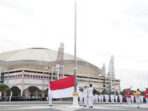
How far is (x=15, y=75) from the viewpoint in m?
101

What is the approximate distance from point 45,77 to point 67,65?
18.2 meters

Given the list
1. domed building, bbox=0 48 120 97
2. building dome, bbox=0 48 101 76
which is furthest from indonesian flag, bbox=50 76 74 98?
building dome, bbox=0 48 101 76

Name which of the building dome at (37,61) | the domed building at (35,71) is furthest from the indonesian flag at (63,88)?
the building dome at (37,61)

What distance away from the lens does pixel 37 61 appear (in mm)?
111500

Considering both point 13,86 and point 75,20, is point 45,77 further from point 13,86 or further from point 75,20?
point 75,20

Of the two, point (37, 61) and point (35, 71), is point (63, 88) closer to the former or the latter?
point (35, 71)

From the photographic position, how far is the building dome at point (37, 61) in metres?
111

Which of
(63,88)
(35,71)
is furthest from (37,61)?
(63,88)

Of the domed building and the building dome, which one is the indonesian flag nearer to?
the domed building

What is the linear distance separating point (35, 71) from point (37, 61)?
10.3m

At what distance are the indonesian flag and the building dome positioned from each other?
90194mm

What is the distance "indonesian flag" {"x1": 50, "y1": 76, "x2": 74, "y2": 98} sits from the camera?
68.1ft

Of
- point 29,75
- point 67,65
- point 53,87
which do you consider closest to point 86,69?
point 67,65

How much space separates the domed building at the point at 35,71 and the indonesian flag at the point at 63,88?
242 ft
